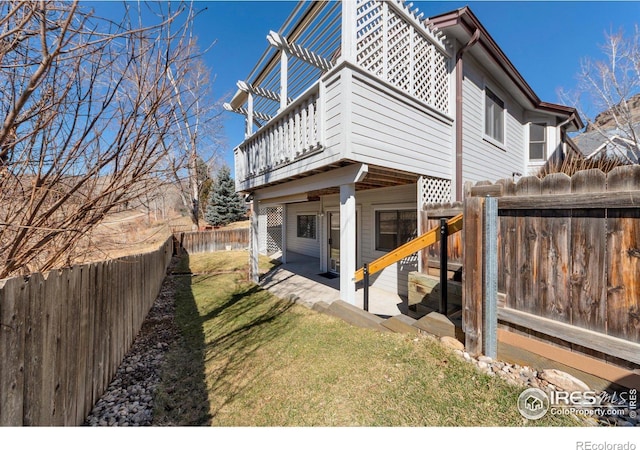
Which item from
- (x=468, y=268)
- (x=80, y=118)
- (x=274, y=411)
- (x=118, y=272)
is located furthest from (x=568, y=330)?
(x=118, y=272)

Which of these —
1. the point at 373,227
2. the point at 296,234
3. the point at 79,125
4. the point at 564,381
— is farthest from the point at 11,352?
the point at 296,234

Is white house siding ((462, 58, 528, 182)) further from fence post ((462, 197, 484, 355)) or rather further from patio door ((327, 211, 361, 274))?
patio door ((327, 211, 361, 274))

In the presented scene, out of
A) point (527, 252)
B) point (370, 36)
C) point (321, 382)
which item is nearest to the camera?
point (527, 252)

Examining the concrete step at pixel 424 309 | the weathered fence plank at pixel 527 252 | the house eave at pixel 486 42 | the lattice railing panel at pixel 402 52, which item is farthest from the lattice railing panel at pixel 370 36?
the concrete step at pixel 424 309

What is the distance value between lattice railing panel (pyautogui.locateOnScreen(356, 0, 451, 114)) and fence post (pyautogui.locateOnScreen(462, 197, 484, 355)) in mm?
2739

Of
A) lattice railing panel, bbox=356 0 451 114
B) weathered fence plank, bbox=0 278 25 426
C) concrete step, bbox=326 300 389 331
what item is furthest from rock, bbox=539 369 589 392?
lattice railing panel, bbox=356 0 451 114

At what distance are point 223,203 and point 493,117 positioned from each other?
81.4 ft

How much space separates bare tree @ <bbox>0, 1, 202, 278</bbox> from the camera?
5.93 ft

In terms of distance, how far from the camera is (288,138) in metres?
5.29

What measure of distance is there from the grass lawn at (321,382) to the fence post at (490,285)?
332 mm

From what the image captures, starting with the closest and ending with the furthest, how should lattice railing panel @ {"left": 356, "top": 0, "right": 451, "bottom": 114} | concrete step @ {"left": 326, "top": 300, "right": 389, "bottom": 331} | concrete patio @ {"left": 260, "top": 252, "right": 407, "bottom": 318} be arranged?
1. concrete step @ {"left": 326, "top": 300, "right": 389, "bottom": 331}
2. lattice railing panel @ {"left": 356, "top": 0, "right": 451, "bottom": 114}
3. concrete patio @ {"left": 260, "top": 252, "right": 407, "bottom": 318}

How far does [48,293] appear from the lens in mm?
1758

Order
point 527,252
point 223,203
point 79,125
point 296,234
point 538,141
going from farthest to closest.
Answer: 1. point 223,203
2. point 296,234
3. point 538,141
4. point 527,252
5. point 79,125

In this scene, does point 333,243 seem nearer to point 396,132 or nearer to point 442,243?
point 396,132
